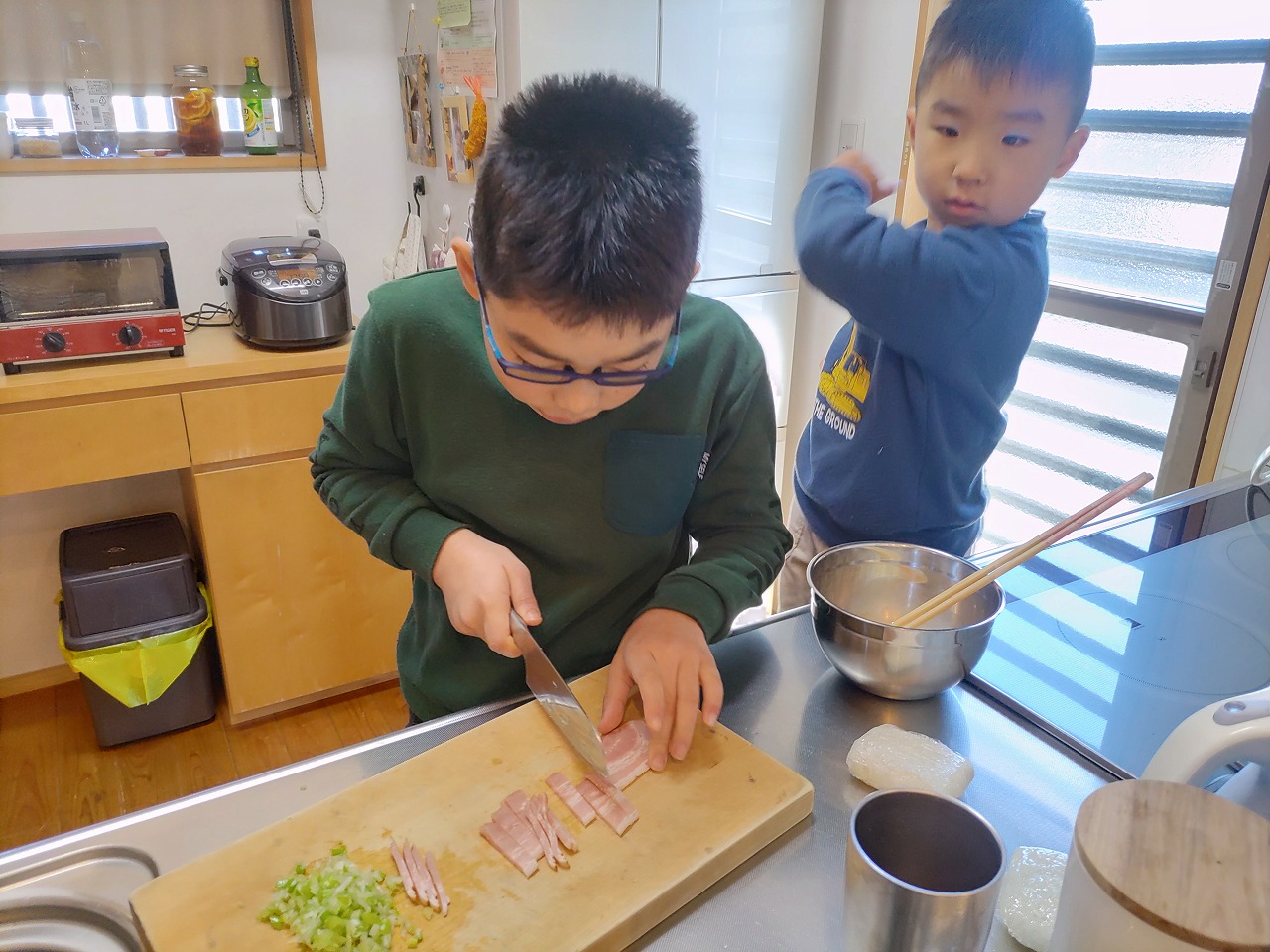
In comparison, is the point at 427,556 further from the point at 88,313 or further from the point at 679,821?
the point at 88,313

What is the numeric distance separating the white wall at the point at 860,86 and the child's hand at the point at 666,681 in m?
1.45

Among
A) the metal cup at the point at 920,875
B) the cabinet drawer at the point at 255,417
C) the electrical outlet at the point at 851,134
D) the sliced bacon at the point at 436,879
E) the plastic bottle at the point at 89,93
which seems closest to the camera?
the metal cup at the point at 920,875

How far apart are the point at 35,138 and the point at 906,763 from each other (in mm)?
2333

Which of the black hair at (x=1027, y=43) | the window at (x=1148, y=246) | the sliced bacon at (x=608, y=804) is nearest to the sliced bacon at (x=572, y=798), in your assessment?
the sliced bacon at (x=608, y=804)

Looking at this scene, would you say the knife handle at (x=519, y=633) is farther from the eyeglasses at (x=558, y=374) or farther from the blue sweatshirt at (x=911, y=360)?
the blue sweatshirt at (x=911, y=360)

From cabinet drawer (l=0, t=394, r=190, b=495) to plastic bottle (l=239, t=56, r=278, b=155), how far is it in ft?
2.63

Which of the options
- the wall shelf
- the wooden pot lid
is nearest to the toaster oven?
the wall shelf

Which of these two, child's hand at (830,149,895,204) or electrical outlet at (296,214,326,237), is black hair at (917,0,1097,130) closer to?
child's hand at (830,149,895,204)

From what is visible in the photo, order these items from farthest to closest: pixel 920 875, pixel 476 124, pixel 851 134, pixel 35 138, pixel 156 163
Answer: pixel 851 134 → pixel 156 163 → pixel 35 138 → pixel 476 124 → pixel 920 875

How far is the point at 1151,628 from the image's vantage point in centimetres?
107

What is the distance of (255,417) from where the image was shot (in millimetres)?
1955

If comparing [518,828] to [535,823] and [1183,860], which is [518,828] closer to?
[535,823]

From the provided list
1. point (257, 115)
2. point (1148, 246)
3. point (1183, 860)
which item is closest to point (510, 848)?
point (1183, 860)

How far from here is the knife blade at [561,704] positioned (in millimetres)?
723
